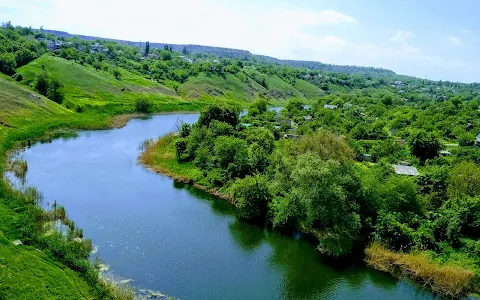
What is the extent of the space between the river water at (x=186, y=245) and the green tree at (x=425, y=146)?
3923cm

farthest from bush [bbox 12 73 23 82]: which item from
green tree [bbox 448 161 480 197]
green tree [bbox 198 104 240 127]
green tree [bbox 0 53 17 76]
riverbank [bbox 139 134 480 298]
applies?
green tree [bbox 448 161 480 197]

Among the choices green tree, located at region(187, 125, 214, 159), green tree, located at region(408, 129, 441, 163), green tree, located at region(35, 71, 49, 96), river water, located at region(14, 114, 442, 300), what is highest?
green tree, located at region(408, 129, 441, 163)

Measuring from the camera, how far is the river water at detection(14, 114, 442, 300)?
31891 mm

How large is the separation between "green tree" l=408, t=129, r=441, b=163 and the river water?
39.2 meters

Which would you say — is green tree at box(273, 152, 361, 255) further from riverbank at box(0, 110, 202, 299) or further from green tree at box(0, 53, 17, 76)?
green tree at box(0, 53, 17, 76)

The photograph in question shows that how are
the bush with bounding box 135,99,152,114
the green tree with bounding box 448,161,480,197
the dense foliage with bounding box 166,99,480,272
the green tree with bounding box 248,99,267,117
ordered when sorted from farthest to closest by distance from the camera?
the bush with bounding box 135,99,152,114, the green tree with bounding box 248,99,267,117, the green tree with bounding box 448,161,480,197, the dense foliage with bounding box 166,99,480,272

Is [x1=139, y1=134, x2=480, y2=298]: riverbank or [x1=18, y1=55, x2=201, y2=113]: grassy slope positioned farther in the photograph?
[x1=18, y1=55, x2=201, y2=113]: grassy slope

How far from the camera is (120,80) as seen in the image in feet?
439

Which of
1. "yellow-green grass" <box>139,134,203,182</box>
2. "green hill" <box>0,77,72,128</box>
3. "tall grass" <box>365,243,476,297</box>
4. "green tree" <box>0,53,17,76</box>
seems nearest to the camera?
"tall grass" <box>365,243,476,297</box>

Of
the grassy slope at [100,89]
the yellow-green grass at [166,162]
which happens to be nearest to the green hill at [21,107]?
the grassy slope at [100,89]

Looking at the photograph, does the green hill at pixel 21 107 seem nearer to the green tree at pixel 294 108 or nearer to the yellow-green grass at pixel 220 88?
the green tree at pixel 294 108

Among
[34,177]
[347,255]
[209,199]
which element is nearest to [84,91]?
[34,177]

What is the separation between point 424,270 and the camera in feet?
111

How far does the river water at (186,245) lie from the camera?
31891 millimetres
